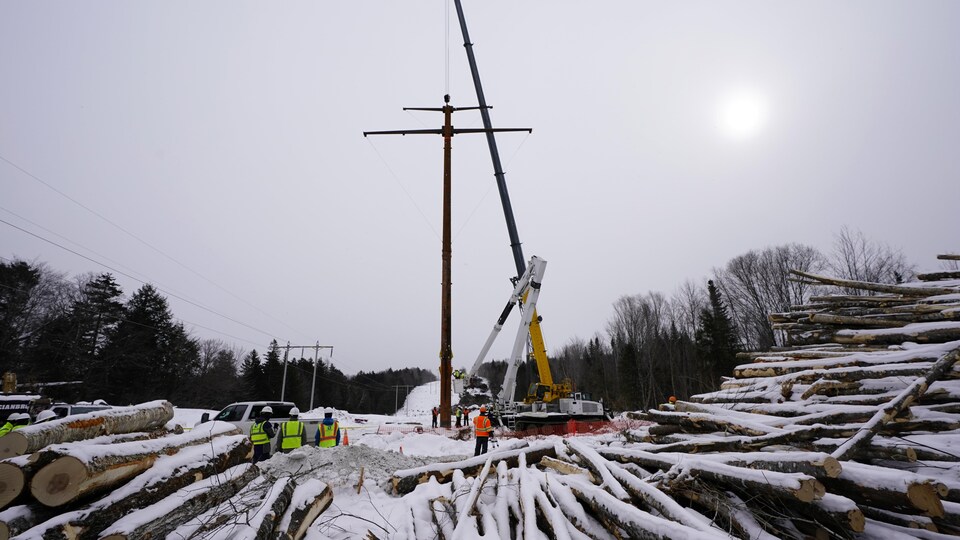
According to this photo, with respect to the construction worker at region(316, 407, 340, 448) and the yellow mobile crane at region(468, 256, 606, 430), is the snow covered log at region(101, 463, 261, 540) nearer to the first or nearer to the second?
the construction worker at region(316, 407, 340, 448)

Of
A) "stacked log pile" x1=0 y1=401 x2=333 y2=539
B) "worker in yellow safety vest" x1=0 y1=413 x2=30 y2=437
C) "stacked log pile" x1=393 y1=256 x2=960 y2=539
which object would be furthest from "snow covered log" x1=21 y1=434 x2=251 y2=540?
"worker in yellow safety vest" x1=0 y1=413 x2=30 y2=437

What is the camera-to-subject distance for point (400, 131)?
20.3m

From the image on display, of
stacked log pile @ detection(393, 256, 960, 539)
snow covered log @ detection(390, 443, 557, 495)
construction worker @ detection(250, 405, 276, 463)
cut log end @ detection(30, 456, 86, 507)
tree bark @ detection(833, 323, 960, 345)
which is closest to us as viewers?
cut log end @ detection(30, 456, 86, 507)

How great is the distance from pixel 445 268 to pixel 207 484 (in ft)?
47.2

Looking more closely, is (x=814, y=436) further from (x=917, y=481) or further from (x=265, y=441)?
(x=265, y=441)

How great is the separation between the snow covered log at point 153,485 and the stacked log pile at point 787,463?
235cm

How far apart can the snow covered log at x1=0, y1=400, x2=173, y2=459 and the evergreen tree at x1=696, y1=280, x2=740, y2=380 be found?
42817mm


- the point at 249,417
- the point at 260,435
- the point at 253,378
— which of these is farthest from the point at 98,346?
the point at 260,435

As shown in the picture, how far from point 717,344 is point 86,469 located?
45.3 meters

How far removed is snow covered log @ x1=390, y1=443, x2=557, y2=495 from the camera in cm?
624

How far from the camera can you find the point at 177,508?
3.91 meters

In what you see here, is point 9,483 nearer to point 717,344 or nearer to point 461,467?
point 461,467

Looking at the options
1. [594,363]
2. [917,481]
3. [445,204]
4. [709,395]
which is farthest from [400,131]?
[594,363]

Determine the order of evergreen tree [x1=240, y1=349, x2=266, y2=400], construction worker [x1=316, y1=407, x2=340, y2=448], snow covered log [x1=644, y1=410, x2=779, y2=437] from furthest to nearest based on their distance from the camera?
evergreen tree [x1=240, y1=349, x2=266, y2=400]
construction worker [x1=316, y1=407, x2=340, y2=448]
snow covered log [x1=644, y1=410, x2=779, y2=437]
